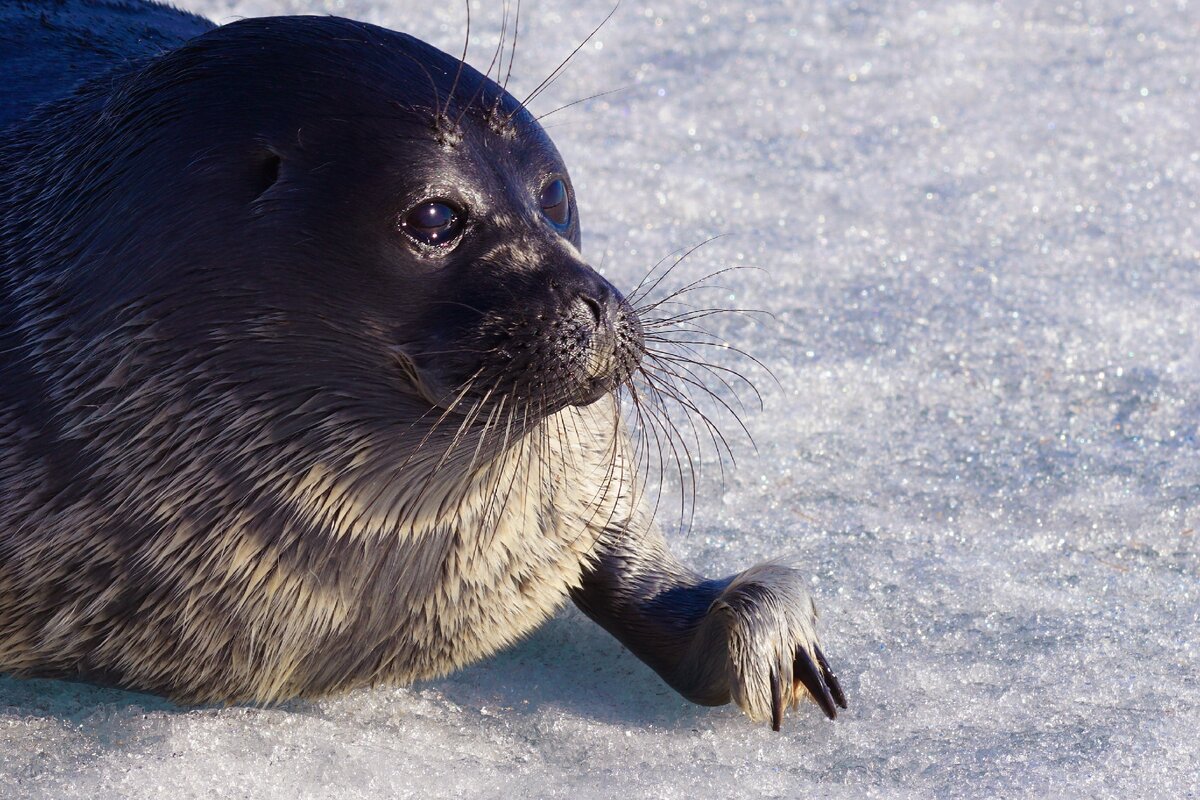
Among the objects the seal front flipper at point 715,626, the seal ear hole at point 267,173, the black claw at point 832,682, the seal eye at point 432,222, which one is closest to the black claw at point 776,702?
the seal front flipper at point 715,626

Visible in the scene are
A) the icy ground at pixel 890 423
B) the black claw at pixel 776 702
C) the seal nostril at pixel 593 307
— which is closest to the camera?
the seal nostril at pixel 593 307

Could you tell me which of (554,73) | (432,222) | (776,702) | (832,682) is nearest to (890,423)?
(832,682)

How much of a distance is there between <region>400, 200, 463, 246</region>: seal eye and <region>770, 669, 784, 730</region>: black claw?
105 centimetres

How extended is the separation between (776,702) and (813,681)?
0.30 ft

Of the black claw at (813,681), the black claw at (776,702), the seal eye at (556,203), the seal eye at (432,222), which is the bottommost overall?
the black claw at (776,702)

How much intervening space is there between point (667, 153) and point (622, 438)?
2.29 m

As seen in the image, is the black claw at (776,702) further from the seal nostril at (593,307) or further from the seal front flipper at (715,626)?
the seal nostril at (593,307)

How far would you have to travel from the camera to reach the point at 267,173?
254 centimetres

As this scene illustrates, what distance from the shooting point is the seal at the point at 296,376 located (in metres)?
2.49

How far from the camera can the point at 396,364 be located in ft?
8.26

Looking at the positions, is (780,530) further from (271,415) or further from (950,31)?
(950,31)

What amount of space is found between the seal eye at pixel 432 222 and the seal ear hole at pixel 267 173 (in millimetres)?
238

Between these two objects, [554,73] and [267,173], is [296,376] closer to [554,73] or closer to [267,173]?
[267,173]

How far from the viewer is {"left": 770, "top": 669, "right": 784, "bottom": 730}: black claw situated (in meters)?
2.91
